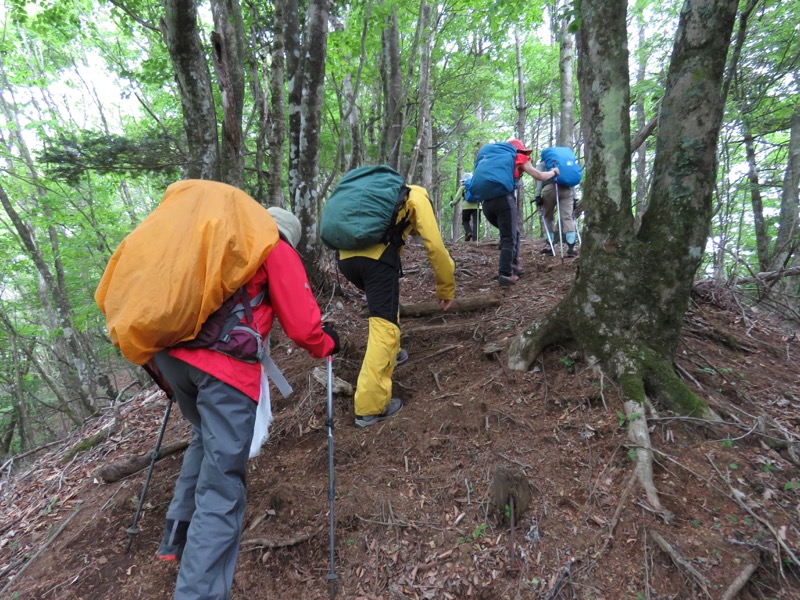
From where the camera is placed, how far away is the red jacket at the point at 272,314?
7.18ft

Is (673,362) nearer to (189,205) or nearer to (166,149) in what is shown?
(189,205)

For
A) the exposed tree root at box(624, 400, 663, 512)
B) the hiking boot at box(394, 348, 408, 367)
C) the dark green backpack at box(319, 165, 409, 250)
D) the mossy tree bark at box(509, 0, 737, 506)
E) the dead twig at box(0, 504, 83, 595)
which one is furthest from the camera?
the hiking boot at box(394, 348, 408, 367)

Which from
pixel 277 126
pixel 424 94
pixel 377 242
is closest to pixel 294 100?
pixel 277 126

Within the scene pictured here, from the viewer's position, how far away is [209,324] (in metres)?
2.18

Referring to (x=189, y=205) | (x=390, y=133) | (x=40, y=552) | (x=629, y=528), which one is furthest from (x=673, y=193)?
(x=390, y=133)

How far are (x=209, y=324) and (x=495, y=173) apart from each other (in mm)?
4334

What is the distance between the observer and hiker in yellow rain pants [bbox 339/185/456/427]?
3.57 metres

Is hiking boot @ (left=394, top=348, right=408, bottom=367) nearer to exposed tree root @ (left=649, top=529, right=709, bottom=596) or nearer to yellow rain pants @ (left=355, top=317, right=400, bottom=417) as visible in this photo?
yellow rain pants @ (left=355, top=317, right=400, bottom=417)

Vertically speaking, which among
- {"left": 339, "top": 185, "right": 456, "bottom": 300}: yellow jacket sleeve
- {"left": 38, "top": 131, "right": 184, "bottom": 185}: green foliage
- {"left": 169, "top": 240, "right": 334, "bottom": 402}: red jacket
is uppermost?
{"left": 38, "top": 131, "right": 184, "bottom": 185}: green foliage

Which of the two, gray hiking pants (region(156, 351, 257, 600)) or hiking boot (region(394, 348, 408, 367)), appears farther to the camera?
hiking boot (region(394, 348, 408, 367))

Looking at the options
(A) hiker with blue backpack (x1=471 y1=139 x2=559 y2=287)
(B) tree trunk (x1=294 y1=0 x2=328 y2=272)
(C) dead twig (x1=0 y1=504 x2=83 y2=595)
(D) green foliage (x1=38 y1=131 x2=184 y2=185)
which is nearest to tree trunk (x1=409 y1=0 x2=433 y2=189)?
(B) tree trunk (x1=294 y1=0 x2=328 y2=272)

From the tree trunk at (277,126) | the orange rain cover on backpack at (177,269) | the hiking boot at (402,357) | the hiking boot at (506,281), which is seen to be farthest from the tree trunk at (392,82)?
the orange rain cover on backpack at (177,269)

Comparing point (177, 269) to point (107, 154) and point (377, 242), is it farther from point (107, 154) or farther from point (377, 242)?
point (107, 154)

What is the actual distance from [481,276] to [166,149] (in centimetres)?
595
